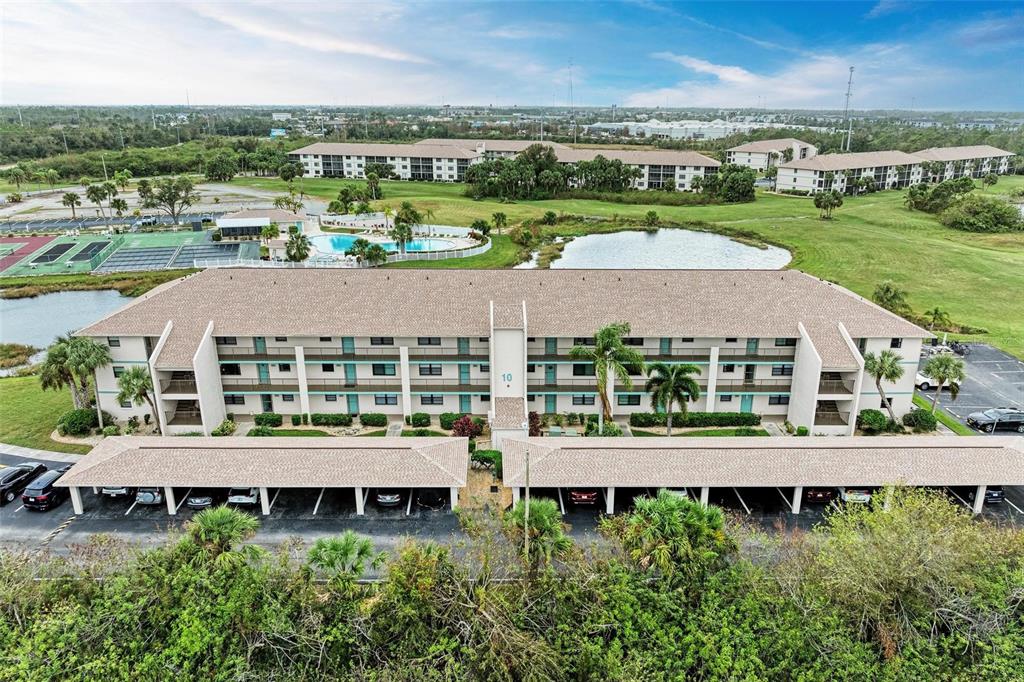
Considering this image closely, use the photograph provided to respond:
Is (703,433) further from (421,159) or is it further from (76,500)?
(421,159)

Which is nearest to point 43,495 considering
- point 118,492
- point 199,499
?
point 118,492

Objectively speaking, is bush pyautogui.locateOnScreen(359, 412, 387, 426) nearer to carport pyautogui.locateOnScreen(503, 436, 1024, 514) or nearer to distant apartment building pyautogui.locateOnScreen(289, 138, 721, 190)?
carport pyautogui.locateOnScreen(503, 436, 1024, 514)

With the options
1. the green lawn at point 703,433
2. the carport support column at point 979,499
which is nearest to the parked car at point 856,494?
the carport support column at point 979,499

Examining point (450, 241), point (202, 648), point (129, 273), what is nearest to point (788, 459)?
point (202, 648)

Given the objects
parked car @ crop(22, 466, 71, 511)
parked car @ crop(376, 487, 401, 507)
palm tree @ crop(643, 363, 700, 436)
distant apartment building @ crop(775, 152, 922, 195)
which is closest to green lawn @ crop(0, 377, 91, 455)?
parked car @ crop(22, 466, 71, 511)

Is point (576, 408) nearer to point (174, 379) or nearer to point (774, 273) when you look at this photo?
point (774, 273)

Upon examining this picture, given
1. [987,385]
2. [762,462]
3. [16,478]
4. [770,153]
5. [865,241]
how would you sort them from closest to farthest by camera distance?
[762,462], [16,478], [987,385], [865,241], [770,153]

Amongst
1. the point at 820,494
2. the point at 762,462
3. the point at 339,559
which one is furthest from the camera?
the point at 820,494
